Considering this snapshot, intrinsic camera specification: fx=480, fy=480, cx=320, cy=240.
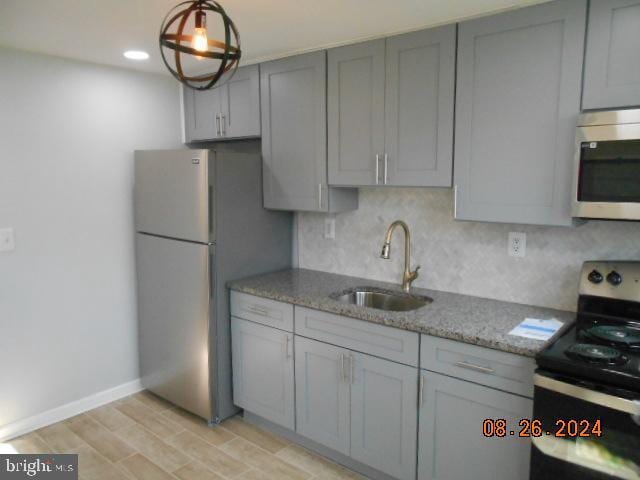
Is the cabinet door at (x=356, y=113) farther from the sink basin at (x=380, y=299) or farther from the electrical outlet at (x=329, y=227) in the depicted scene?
the sink basin at (x=380, y=299)

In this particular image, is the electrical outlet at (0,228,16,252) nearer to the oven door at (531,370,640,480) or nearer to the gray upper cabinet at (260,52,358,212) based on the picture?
the gray upper cabinet at (260,52,358,212)

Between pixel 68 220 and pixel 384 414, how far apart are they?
219 cm

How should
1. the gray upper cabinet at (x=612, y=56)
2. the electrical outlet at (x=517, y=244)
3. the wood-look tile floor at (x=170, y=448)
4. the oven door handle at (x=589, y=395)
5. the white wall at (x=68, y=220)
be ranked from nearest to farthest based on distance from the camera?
the oven door handle at (x=589, y=395), the gray upper cabinet at (x=612, y=56), the electrical outlet at (x=517, y=244), the wood-look tile floor at (x=170, y=448), the white wall at (x=68, y=220)

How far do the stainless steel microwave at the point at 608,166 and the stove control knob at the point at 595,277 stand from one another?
323 mm

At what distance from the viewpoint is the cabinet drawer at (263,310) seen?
8.55 ft

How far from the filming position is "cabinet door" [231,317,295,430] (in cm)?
264

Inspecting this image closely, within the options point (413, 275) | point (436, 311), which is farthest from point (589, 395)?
point (413, 275)

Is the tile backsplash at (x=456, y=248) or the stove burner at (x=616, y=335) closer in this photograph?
the stove burner at (x=616, y=335)

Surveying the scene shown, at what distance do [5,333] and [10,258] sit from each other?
430 millimetres

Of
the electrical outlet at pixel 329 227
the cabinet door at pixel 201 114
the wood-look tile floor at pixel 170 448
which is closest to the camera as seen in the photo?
the wood-look tile floor at pixel 170 448

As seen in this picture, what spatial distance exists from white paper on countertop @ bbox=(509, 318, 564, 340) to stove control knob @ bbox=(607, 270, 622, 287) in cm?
26

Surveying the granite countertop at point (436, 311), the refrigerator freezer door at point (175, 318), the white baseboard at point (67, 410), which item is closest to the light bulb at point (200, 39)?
the granite countertop at point (436, 311)

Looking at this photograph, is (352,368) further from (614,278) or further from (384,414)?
(614,278)

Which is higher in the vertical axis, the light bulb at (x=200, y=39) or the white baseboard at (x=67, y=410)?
the light bulb at (x=200, y=39)
